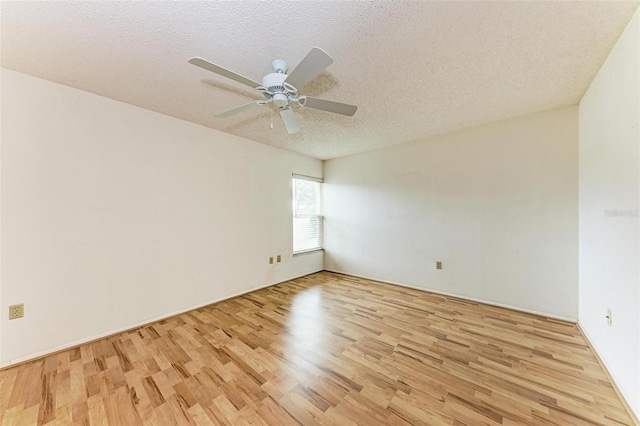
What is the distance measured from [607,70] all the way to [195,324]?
4.17 meters

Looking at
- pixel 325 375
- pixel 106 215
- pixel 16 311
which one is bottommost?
pixel 325 375

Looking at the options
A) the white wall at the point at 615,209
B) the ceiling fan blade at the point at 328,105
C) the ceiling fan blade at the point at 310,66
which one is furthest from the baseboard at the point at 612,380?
the ceiling fan blade at the point at 310,66

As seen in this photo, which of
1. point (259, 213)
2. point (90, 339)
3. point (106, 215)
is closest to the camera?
point (90, 339)

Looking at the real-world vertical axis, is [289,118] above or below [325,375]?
above

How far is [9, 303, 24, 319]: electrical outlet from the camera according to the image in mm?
1892

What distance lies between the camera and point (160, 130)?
8.87 feet

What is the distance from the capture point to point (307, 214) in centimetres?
463

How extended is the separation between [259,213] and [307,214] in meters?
1.14

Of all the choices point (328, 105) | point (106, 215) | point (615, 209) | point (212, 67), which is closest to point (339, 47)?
point (328, 105)

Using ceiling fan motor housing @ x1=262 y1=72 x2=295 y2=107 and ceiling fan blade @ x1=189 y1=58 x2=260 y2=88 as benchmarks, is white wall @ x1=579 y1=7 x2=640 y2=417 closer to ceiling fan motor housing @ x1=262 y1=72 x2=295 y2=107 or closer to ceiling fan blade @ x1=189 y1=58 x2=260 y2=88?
ceiling fan motor housing @ x1=262 y1=72 x2=295 y2=107

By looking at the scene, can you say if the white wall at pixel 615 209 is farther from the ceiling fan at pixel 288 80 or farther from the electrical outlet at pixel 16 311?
the electrical outlet at pixel 16 311

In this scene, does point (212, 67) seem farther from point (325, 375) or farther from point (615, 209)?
point (615, 209)

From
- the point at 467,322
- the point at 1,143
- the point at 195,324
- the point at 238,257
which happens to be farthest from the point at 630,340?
the point at 1,143

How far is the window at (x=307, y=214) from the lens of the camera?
4.40 meters
